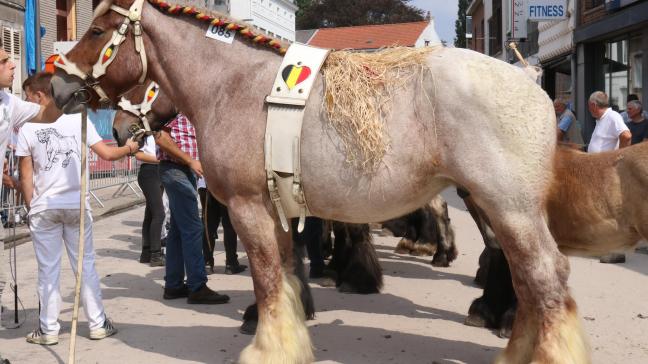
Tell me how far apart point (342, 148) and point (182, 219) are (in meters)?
2.94

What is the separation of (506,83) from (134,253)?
286 inches

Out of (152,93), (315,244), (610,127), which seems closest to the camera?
(152,93)

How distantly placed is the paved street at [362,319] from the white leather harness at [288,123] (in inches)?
53.7

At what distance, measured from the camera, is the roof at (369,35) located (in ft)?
162

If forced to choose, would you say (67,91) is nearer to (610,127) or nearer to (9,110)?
(9,110)

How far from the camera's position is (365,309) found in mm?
6125

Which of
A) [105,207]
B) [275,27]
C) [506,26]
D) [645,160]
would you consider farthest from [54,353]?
[275,27]

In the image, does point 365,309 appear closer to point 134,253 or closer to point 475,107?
point 475,107

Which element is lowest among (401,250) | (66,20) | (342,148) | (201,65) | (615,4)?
(401,250)

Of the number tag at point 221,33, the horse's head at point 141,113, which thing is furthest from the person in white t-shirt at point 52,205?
the number tag at point 221,33

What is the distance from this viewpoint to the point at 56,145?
17.1ft

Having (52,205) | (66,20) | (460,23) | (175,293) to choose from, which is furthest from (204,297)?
(460,23)

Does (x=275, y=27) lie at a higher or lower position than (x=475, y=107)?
higher

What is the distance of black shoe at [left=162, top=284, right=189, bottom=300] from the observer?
6711 mm
